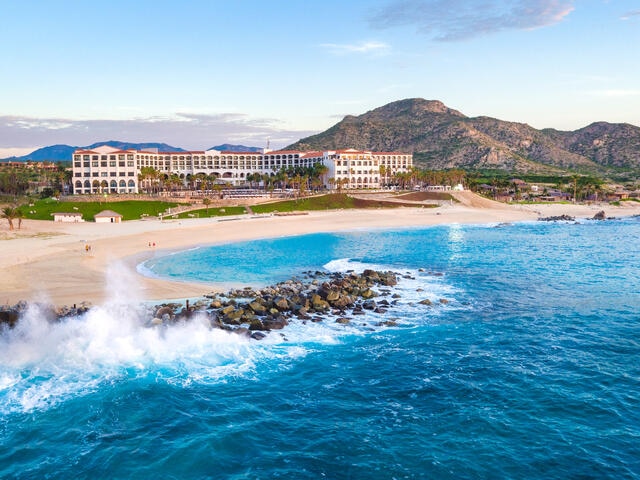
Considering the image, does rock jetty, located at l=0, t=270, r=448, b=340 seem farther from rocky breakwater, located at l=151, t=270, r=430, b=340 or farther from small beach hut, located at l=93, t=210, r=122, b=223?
small beach hut, located at l=93, t=210, r=122, b=223

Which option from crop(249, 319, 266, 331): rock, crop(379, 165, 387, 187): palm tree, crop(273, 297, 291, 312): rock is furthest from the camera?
crop(379, 165, 387, 187): palm tree

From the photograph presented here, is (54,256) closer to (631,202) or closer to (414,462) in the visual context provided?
(414,462)

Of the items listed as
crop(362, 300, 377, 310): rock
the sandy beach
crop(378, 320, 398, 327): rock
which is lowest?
crop(378, 320, 398, 327): rock

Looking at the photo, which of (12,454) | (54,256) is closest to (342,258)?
(54,256)

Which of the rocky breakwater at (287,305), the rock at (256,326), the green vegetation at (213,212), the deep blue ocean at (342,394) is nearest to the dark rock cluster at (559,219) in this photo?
the green vegetation at (213,212)

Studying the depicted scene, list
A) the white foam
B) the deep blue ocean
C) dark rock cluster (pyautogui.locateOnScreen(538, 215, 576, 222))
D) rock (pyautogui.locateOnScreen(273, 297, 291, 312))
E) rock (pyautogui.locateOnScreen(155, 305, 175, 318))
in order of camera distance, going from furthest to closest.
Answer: dark rock cluster (pyautogui.locateOnScreen(538, 215, 576, 222)) < rock (pyautogui.locateOnScreen(273, 297, 291, 312)) < rock (pyautogui.locateOnScreen(155, 305, 175, 318)) < the white foam < the deep blue ocean

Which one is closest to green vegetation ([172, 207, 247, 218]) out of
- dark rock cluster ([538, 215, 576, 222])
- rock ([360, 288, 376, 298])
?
rock ([360, 288, 376, 298])

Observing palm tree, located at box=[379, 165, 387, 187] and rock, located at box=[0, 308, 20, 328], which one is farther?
palm tree, located at box=[379, 165, 387, 187]

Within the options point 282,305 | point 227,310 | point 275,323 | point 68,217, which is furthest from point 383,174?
point 275,323
